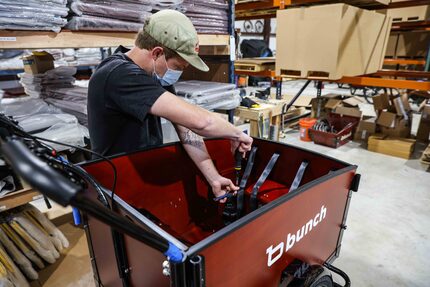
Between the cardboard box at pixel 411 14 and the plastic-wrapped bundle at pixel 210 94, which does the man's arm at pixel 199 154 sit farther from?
the cardboard box at pixel 411 14

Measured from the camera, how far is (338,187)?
104 centimetres

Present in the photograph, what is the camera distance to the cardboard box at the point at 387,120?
11.3ft

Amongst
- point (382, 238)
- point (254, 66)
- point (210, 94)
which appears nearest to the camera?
point (382, 238)

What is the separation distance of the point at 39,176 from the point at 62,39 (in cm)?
122

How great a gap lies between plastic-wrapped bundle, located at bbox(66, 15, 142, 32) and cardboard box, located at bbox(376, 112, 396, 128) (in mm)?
3249

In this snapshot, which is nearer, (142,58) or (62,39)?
(142,58)

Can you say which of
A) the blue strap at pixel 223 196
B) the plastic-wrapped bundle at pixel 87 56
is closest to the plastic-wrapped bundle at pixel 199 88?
the blue strap at pixel 223 196

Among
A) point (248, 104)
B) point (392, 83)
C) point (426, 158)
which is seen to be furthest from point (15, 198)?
point (426, 158)

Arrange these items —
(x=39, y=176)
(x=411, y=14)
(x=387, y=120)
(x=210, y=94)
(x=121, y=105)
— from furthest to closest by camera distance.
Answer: (x=411, y=14) < (x=387, y=120) < (x=210, y=94) < (x=121, y=105) < (x=39, y=176)

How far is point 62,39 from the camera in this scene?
1.34 m

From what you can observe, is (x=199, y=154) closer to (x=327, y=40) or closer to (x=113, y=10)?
(x=113, y=10)

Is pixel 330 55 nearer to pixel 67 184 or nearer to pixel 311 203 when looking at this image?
pixel 311 203

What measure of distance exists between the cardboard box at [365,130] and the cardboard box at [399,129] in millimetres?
157

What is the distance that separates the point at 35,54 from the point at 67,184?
99.4 inches
